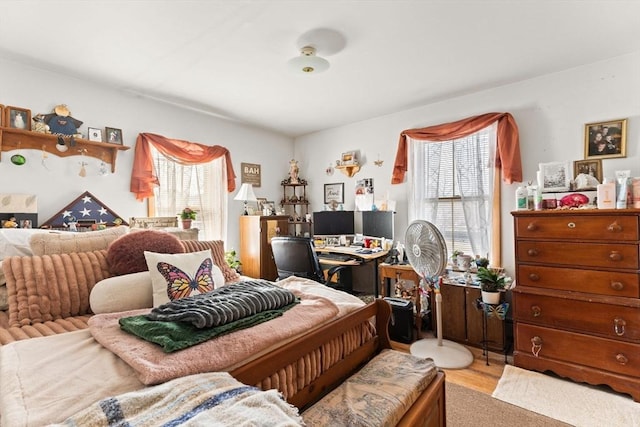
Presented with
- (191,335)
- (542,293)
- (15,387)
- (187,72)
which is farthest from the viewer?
(187,72)

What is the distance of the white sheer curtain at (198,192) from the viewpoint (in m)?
3.42

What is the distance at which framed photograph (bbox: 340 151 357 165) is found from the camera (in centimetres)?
412

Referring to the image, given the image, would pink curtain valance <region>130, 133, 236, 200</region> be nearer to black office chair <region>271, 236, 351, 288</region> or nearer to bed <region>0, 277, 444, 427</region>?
black office chair <region>271, 236, 351, 288</region>

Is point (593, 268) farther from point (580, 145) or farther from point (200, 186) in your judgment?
point (200, 186)

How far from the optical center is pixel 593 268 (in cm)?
212

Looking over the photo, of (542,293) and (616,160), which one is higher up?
(616,160)

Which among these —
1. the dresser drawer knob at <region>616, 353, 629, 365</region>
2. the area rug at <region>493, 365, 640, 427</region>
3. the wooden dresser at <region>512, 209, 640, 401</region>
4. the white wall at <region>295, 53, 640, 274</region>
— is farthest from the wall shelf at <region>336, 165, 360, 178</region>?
the dresser drawer knob at <region>616, 353, 629, 365</region>

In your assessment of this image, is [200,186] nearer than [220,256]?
No

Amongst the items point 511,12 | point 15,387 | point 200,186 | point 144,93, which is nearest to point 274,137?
point 200,186

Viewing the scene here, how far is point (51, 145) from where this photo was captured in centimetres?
261

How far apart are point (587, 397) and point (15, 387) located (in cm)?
294

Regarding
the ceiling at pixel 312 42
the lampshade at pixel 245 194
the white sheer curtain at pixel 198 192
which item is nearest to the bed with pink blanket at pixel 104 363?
the ceiling at pixel 312 42

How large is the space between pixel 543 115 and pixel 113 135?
4074 mm

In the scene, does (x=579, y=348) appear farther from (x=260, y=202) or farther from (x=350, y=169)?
(x=260, y=202)
